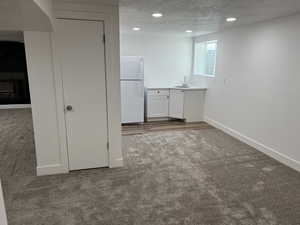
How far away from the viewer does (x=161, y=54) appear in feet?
19.5

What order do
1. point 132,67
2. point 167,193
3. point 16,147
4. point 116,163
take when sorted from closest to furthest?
point 167,193
point 116,163
point 16,147
point 132,67

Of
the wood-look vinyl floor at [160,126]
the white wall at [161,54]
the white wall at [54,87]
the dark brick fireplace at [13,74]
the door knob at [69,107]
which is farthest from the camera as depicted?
the dark brick fireplace at [13,74]

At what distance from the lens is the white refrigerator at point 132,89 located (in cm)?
486

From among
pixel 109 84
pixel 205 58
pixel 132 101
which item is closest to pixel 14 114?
pixel 132 101

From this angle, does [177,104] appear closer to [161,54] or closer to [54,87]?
[161,54]

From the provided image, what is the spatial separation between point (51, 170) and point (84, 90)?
1.17 m

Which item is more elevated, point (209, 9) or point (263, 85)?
point (209, 9)

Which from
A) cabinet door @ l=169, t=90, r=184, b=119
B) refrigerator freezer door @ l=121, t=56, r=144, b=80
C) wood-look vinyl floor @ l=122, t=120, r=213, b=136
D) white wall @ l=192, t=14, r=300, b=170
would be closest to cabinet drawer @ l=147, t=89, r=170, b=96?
cabinet door @ l=169, t=90, r=184, b=119

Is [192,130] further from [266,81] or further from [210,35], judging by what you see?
[210,35]

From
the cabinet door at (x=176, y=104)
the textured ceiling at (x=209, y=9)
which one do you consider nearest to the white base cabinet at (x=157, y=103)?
the cabinet door at (x=176, y=104)

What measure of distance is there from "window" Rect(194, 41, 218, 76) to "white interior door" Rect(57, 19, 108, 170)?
326 centimetres

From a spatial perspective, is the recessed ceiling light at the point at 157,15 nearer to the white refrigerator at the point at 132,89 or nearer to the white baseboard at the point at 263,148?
the white refrigerator at the point at 132,89

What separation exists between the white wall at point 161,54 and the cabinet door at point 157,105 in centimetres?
66

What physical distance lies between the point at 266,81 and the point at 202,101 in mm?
2090
